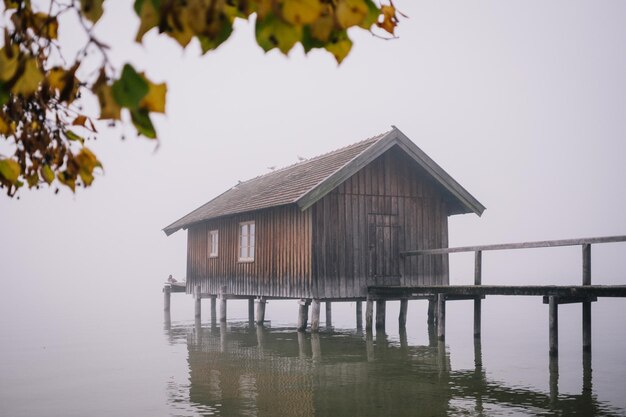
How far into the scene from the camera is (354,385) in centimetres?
1152

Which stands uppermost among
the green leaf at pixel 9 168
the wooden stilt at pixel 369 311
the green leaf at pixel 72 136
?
the green leaf at pixel 72 136

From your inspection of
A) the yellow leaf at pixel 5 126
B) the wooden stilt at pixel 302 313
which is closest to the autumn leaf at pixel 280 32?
the yellow leaf at pixel 5 126

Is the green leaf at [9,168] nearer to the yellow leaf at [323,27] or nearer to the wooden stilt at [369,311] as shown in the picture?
the yellow leaf at [323,27]

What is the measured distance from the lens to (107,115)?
163 cm

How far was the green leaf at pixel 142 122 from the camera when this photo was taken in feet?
5.24

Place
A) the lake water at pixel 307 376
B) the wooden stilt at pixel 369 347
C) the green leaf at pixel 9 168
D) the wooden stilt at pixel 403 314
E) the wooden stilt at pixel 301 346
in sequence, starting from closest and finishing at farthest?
the green leaf at pixel 9 168
the lake water at pixel 307 376
the wooden stilt at pixel 369 347
the wooden stilt at pixel 301 346
the wooden stilt at pixel 403 314

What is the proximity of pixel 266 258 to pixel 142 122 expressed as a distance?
65.3ft

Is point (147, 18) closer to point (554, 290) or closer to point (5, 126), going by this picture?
point (5, 126)

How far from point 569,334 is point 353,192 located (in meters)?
11.7

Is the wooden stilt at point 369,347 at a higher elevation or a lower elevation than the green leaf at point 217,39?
lower

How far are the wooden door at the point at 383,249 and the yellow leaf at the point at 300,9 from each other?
1828cm

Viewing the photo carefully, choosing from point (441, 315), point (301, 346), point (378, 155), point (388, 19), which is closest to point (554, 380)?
point (441, 315)

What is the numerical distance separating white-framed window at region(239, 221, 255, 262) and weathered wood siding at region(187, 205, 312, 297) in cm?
22

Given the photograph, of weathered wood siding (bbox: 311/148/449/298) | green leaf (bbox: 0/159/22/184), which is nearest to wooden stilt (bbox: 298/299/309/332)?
weathered wood siding (bbox: 311/148/449/298)
